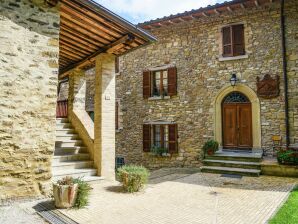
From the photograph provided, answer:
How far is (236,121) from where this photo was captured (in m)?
10.4

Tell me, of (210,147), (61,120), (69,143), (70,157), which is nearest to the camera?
(70,157)

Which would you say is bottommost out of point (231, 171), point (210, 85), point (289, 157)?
point (231, 171)

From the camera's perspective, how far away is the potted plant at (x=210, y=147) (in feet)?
32.4

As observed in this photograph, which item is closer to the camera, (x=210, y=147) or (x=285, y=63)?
(x=285, y=63)

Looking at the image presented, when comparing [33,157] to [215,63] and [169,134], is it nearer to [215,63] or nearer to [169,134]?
[169,134]

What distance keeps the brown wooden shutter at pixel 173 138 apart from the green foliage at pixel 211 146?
1596 millimetres

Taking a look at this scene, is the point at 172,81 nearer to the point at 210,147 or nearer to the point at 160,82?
the point at 160,82

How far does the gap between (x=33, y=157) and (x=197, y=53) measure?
8.60 m

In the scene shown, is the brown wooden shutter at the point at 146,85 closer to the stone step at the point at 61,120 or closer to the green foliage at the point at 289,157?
the stone step at the point at 61,120

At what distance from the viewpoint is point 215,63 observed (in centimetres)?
1080

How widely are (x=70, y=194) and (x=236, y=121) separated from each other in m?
7.86

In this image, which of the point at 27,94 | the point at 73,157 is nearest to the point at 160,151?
the point at 73,157

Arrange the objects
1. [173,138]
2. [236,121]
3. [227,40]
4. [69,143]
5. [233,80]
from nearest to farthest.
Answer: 1. [69,143]
2. [233,80]
3. [236,121]
4. [227,40]
5. [173,138]

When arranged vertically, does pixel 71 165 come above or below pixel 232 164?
above
